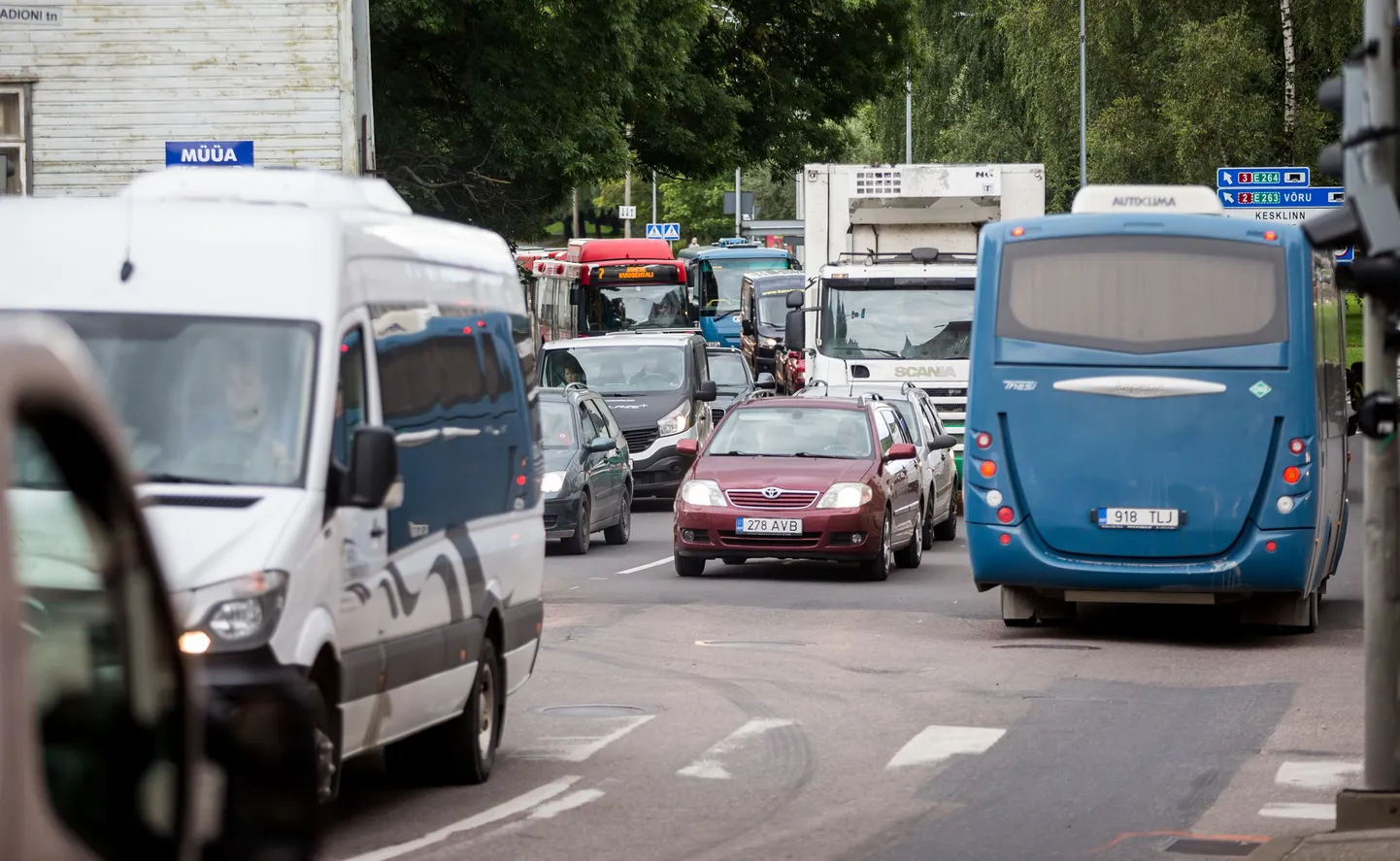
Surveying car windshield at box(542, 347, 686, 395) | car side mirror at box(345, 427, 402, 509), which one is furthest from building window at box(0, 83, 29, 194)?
car side mirror at box(345, 427, 402, 509)

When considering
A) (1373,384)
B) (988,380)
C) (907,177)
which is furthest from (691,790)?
(907,177)

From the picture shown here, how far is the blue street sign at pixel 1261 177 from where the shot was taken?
3653cm

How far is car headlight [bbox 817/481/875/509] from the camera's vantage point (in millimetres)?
20859

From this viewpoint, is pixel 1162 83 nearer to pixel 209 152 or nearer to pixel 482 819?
pixel 209 152

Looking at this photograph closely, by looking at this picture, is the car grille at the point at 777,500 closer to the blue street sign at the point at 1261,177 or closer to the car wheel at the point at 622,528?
the car wheel at the point at 622,528

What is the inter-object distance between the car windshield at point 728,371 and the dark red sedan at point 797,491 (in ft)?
56.8

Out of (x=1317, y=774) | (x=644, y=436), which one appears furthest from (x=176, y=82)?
(x=1317, y=774)

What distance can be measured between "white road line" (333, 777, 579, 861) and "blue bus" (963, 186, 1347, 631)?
249 inches

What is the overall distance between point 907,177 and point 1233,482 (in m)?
15.3

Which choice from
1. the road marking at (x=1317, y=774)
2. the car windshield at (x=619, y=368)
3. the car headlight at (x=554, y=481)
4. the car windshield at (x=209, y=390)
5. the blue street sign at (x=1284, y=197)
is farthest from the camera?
the blue street sign at (x=1284, y=197)

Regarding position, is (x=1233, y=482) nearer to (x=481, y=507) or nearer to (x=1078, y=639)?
(x=1078, y=639)

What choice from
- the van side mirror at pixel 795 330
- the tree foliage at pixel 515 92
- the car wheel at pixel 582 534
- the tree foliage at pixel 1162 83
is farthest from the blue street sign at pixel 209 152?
the tree foliage at pixel 1162 83

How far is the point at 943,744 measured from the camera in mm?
11531

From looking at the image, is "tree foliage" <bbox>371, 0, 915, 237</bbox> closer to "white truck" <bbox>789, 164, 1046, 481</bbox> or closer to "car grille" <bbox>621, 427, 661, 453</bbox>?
"white truck" <bbox>789, 164, 1046, 481</bbox>
